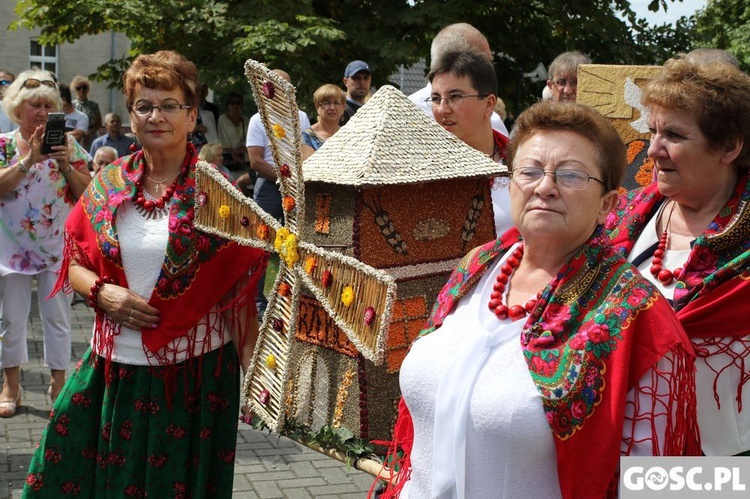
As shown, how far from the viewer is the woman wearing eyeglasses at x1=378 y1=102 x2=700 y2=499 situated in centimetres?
217

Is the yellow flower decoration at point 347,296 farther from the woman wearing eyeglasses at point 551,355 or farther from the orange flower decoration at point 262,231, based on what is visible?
the orange flower decoration at point 262,231

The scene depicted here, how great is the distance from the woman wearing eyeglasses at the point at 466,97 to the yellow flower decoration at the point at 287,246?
103 cm

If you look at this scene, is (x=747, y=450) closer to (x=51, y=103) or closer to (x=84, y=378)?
(x=84, y=378)

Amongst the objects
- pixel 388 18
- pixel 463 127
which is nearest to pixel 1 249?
pixel 463 127

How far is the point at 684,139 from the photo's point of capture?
2.78 metres

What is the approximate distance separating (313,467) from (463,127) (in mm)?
2487

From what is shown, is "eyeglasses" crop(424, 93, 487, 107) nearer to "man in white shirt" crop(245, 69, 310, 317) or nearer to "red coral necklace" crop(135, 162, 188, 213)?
"red coral necklace" crop(135, 162, 188, 213)

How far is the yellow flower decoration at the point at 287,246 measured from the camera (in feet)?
10.1

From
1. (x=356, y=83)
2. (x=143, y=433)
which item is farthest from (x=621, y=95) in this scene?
(x=356, y=83)

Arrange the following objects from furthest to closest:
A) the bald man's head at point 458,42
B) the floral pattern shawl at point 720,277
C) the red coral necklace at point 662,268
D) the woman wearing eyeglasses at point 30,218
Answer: the woman wearing eyeglasses at point 30,218, the bald man's head at point 458,42, the red coral necklace at point 662,268, the floral pattern shawl at point 720,277

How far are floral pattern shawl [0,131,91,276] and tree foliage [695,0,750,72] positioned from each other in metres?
24.9

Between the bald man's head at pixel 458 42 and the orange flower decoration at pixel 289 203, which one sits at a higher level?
the bald man's head at pixel 458 42

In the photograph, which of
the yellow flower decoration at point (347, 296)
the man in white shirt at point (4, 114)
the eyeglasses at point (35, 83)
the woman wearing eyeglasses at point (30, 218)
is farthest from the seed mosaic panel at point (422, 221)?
the man in white shirt at point (4, 114)

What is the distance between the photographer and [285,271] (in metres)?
3.18
